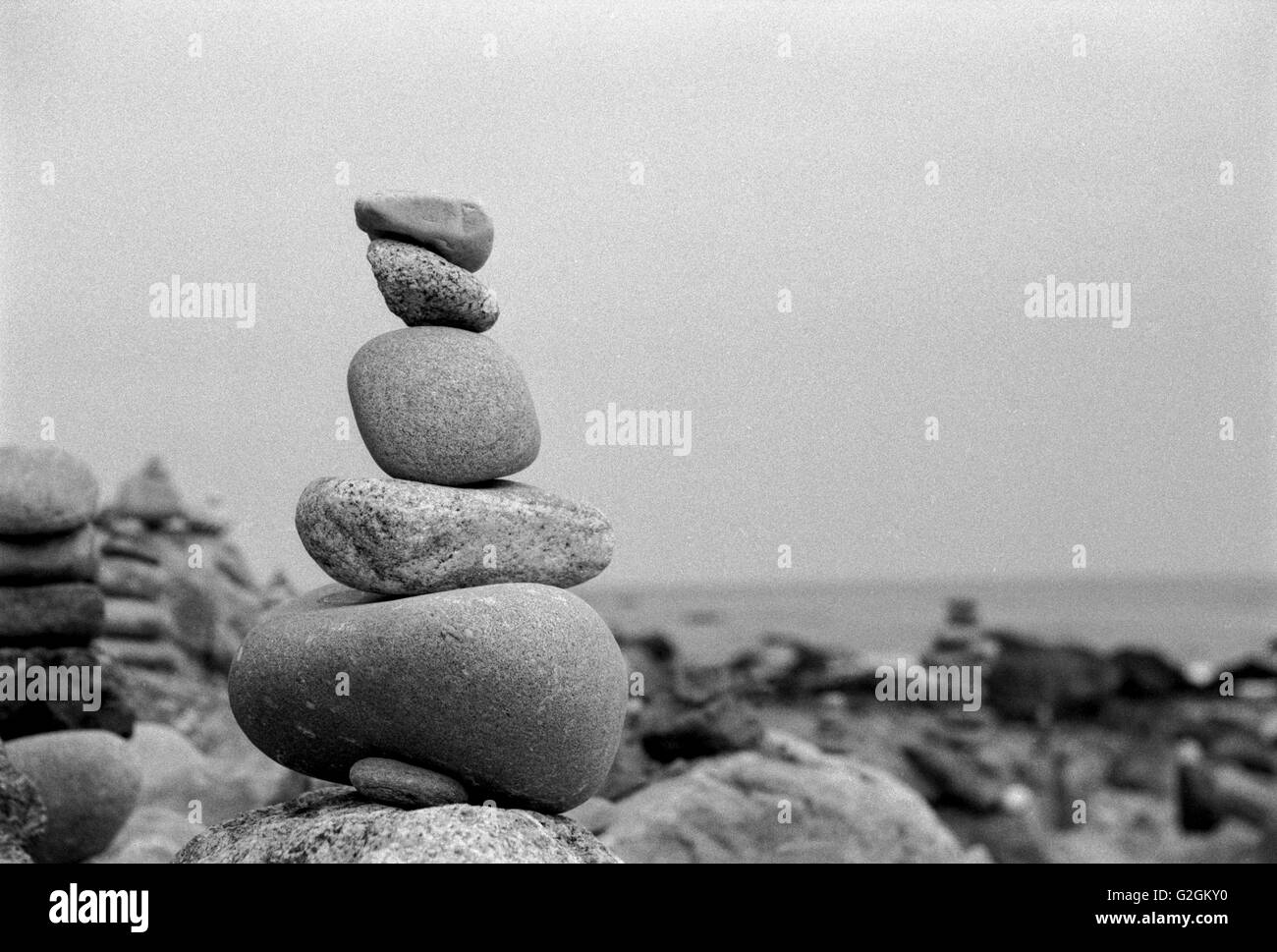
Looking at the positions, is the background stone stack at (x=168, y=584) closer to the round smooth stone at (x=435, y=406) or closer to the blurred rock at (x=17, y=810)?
the blurred rock at (x=17, y=810)

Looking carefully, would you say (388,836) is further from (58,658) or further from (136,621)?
(136,621)

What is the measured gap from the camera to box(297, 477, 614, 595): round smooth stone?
734 centimetres

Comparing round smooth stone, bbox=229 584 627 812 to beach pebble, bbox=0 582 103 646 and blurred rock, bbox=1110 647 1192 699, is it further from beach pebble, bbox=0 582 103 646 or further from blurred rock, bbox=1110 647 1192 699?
blurred rock, bbox=1110 647 1192 699

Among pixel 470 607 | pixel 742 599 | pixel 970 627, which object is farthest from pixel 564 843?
pixel 742 599

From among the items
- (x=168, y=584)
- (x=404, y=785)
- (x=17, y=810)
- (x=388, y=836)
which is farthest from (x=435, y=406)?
(x=168, y=584)

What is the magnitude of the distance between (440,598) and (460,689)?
53 cm

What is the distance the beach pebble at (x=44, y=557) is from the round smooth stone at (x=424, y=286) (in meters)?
5.55

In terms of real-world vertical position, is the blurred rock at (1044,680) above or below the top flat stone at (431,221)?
below

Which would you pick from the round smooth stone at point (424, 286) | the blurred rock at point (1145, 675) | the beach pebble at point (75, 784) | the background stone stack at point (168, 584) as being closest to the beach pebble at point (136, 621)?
the background stone stack at point (168, 584)

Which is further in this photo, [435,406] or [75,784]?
[75,784]

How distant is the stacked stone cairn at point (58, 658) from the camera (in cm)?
1125

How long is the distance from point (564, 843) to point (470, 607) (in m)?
1.47

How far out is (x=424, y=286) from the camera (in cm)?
787
